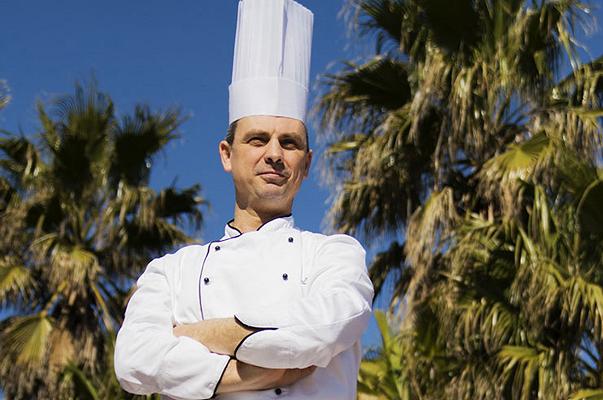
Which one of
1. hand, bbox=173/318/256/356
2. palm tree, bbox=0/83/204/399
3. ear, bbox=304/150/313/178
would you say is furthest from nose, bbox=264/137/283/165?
palm tree, bbox=0/83/204/399

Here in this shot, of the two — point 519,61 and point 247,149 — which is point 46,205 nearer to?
point 519,61

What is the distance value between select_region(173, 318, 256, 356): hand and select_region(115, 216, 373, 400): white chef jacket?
19mm

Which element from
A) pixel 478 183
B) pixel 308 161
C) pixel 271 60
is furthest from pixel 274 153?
pixel 478 183

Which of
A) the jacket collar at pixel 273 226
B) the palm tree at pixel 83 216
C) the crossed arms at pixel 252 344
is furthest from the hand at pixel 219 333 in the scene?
the palm tree at pixel 83 216

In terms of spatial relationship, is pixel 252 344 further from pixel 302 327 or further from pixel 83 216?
pixel 83 216

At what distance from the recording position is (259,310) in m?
2.36

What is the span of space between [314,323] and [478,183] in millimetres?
8512

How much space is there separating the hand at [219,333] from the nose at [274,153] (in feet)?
1.43

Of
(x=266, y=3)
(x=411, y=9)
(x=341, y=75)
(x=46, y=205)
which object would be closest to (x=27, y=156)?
(x=46, y=205)

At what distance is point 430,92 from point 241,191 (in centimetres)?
812

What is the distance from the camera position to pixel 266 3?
2766 millimetres

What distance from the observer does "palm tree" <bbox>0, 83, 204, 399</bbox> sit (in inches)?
476

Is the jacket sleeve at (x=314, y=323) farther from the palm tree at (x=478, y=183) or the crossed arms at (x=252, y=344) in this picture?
the palm tree at (x=478, y=183)

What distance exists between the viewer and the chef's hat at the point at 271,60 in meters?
2.72
